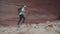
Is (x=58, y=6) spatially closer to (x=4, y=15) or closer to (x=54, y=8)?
(x=54, y=8)

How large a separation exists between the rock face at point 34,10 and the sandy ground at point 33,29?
0.44 metres

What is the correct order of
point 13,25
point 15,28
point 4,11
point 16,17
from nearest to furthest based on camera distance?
1. point 15,28
2. point 13,25
3. point 16,17
4. point 4,11

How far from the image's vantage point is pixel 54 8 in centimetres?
466

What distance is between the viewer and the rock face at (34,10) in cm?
417

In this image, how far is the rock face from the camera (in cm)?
417

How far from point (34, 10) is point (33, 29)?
47.8 inches

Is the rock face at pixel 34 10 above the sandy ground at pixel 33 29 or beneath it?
above

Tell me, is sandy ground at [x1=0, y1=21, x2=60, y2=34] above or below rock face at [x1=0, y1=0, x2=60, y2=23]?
below

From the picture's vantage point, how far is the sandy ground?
3320mm

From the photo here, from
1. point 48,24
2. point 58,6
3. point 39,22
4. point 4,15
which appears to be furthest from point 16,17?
point 58,6

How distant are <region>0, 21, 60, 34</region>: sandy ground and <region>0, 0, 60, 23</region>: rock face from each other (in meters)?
0.44

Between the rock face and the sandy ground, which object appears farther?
the rock face

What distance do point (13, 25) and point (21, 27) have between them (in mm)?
319

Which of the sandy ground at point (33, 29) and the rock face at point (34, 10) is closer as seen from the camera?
the sandy ground at point (33, 29)
